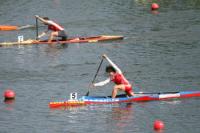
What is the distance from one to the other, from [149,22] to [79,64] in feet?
49.8

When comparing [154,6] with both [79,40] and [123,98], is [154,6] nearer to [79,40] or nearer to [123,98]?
[79,40]

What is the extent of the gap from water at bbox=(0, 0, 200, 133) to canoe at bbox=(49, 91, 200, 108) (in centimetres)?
33

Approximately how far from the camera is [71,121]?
37281 mm

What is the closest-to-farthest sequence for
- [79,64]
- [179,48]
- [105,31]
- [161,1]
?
[79,64], [179,48], [105,31], [161,1]

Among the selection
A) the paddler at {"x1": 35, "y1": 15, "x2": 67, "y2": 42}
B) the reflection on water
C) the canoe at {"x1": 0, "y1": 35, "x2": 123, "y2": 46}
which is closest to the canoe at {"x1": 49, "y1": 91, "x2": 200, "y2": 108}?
the reflection on water

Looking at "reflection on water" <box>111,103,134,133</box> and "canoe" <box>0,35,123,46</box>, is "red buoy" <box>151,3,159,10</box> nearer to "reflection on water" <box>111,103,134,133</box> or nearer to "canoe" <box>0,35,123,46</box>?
"canoe" <box>0,35,123,46</box>

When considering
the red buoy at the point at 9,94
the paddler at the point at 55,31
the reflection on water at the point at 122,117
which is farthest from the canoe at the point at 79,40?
the reflection on water at the point at 122,117

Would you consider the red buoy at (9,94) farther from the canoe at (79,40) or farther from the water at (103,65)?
the canoe at (79,40)

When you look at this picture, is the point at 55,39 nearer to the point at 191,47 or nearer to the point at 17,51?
the point at 17,51

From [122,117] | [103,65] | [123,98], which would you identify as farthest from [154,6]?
[122,117]

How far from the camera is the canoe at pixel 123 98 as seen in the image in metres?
39.3

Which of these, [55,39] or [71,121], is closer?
[71,121]

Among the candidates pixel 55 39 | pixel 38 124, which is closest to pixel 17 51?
pixel 55 39

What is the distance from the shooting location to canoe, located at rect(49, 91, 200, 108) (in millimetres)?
39344
